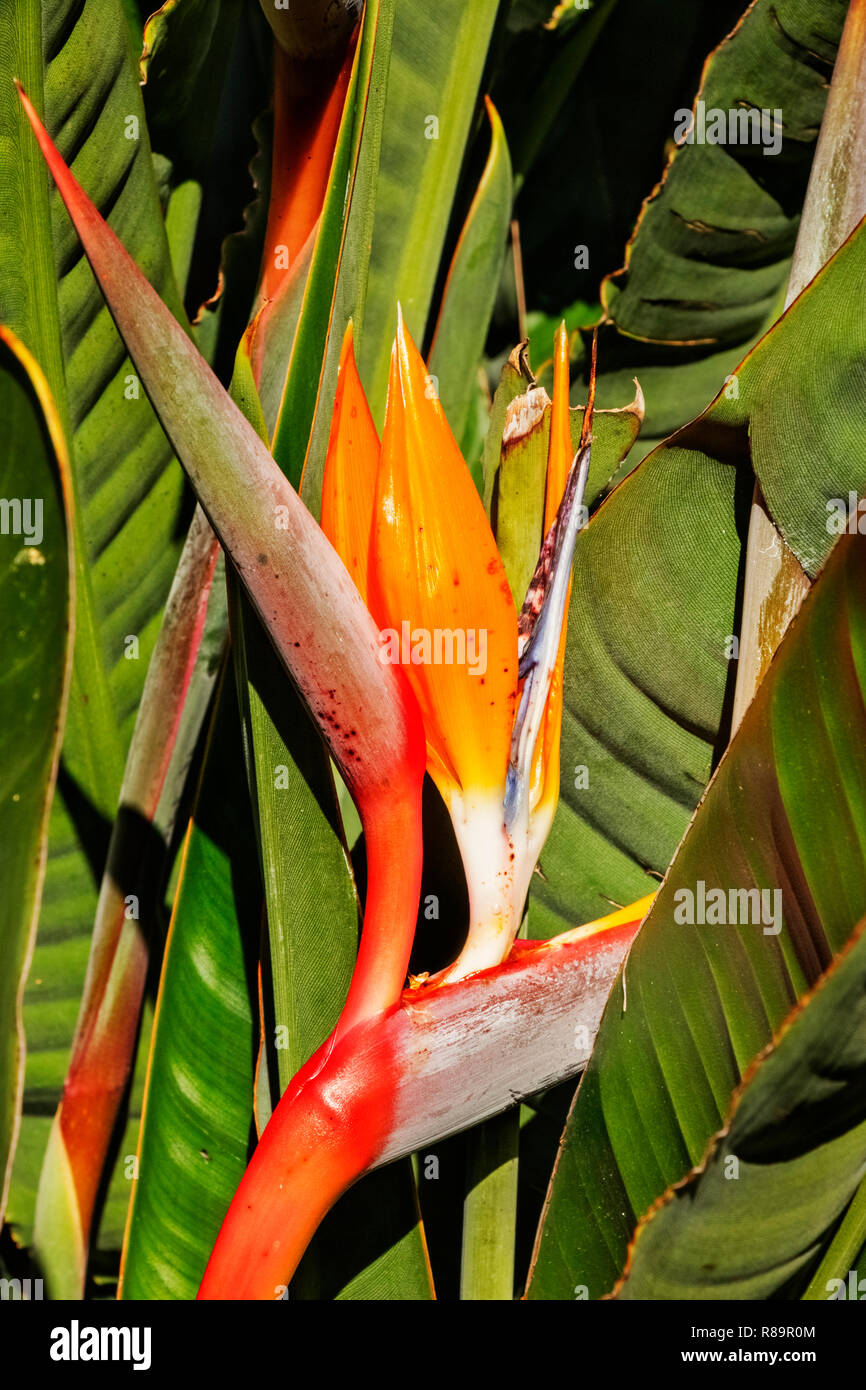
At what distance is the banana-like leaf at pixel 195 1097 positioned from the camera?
548 millimetres

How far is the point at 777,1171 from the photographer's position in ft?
1.15

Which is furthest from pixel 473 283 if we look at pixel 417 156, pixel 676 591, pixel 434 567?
pixel 434 567

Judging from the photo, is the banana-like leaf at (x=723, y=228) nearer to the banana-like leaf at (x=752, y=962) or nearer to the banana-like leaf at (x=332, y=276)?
the banana-like leaf at (x=332, y=276)

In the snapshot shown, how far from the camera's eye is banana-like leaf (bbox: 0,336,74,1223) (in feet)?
0.96

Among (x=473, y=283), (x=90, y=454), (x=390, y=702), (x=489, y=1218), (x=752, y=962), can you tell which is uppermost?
(x=473, y=283)

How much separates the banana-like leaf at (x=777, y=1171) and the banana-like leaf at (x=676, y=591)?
0.78 feet

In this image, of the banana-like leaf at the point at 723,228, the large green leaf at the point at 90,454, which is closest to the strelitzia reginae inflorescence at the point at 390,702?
the large green leaf at the point at 90,454

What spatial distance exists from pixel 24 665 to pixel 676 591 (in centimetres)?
36

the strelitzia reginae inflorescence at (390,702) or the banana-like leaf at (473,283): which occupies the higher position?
the banana-like leaf at (473,283)

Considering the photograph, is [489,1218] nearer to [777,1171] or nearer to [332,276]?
[777,1171]

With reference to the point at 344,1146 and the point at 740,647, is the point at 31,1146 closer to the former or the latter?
the point at 344,1146

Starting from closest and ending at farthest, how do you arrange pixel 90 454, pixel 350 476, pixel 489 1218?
pixel 350 476 → pixel 489 1218 → pixel 90 454

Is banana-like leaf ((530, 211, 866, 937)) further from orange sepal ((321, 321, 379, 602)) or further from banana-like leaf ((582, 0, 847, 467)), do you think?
banana-like leaf ((582, 0, 847, 467))
